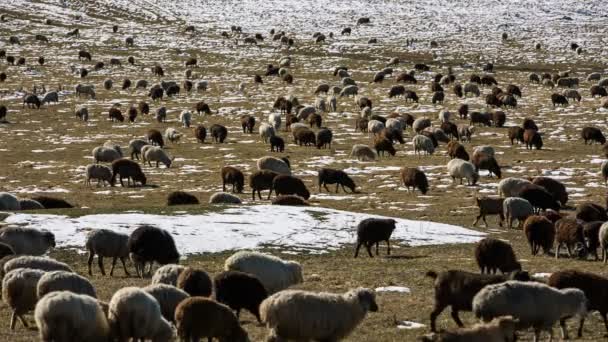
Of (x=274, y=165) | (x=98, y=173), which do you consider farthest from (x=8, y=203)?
(x=274, y=165)

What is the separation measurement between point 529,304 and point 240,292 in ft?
15.7

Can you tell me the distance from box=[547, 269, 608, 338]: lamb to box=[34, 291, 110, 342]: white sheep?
7887mm

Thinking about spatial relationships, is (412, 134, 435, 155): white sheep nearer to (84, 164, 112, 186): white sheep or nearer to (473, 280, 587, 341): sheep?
(84, 164, 112, 186): white sheep

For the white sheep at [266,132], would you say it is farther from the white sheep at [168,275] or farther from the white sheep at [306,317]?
the white sheep at [306,317]

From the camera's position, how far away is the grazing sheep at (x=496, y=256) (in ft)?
60.2

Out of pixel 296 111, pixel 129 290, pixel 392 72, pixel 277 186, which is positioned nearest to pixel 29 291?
pixel 129 290

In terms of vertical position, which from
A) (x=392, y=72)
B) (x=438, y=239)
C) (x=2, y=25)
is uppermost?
(x=2, y=25)

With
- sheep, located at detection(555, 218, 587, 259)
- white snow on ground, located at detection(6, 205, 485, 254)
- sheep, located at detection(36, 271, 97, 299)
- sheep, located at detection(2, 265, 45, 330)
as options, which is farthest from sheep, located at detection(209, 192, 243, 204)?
sheep, located at detection(2, 265, 45, 330)

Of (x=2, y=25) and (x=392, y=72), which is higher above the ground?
(x=2, y=25)

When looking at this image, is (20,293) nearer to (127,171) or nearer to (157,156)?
(127,171)

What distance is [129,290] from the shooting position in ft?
40.3

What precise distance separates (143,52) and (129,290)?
253 ft

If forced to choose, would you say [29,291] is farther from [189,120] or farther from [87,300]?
[189,120]

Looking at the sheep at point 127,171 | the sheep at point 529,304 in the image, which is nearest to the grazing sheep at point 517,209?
the sheep at point 529,304
